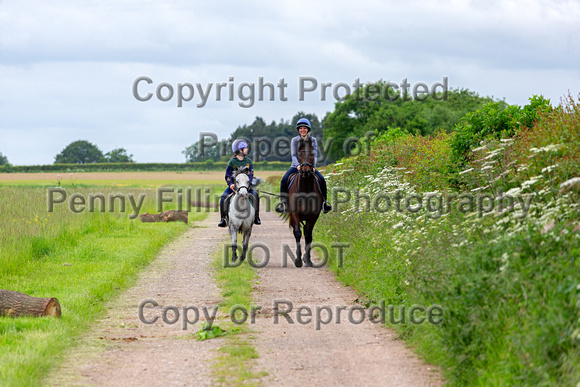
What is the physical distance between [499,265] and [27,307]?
258 inches

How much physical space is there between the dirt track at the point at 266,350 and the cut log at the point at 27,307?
2.39 ft

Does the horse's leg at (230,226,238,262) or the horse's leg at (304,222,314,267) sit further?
the horse's leg at (230,226,238,262)

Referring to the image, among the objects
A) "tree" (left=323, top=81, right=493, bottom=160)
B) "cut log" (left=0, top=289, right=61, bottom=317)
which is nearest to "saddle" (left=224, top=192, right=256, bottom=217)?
"cut log" (left=0, top=289, right=61, bottom=317)

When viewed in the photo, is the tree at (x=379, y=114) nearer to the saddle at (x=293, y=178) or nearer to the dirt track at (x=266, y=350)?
the saddle at (x=293, y=178)

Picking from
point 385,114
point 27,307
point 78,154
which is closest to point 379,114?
point 385,114

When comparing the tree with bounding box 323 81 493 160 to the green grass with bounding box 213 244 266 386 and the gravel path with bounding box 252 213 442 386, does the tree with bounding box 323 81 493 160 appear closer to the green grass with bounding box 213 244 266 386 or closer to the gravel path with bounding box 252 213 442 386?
the green grass with bounding box 213 244 266 386

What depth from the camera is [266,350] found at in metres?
8.02

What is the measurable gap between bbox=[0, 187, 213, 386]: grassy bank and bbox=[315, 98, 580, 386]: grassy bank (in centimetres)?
436

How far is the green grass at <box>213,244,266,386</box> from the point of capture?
6926mm

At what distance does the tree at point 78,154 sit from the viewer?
144875mm

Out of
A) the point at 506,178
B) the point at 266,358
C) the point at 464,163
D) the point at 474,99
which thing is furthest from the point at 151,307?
the point at 474,99

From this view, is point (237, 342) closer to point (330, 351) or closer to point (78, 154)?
point (330, 351)

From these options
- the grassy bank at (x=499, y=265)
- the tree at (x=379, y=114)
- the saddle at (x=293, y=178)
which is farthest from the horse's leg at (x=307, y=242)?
the tree at (x=379, y=114)

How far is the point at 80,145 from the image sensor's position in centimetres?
14662
